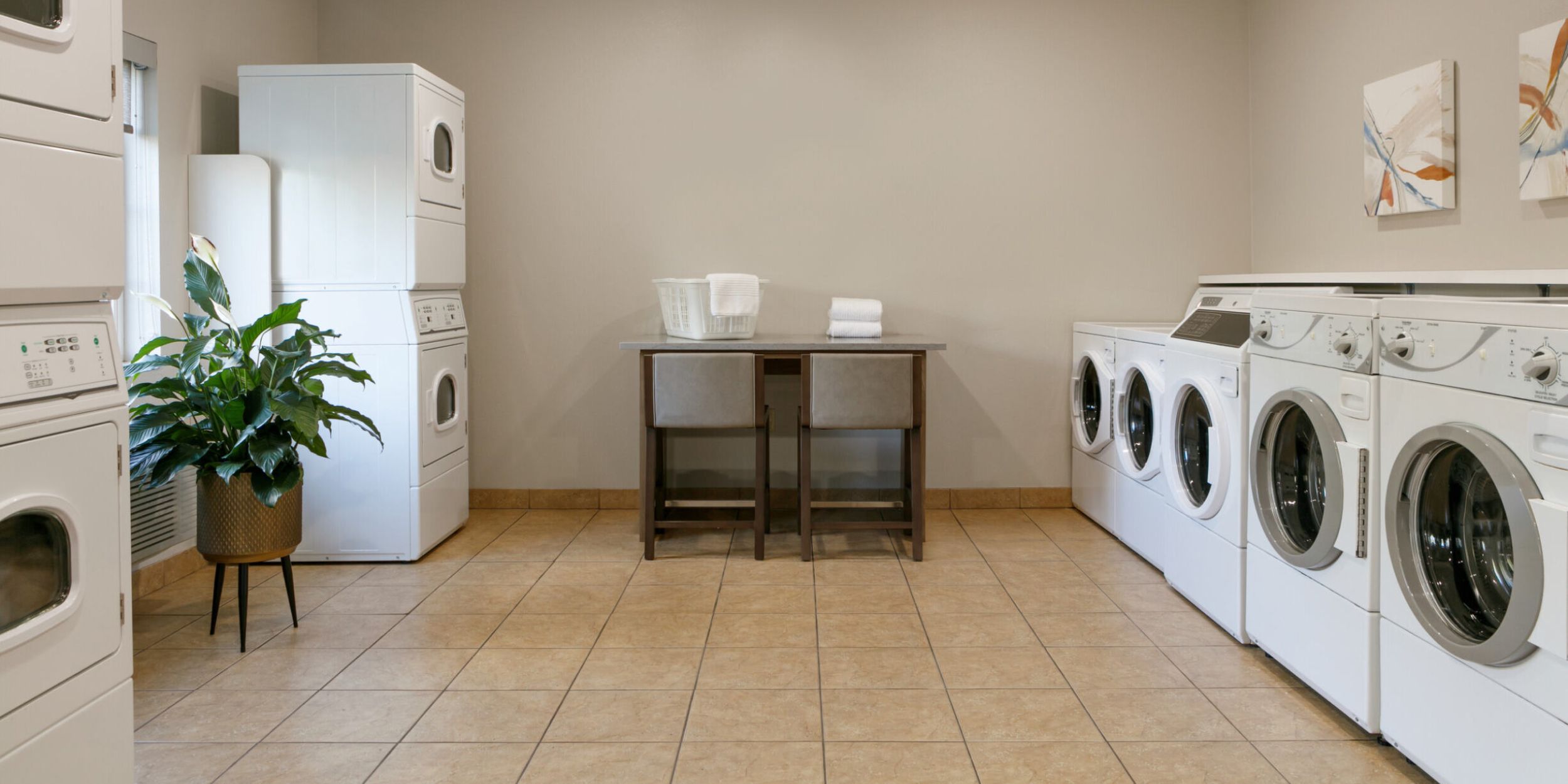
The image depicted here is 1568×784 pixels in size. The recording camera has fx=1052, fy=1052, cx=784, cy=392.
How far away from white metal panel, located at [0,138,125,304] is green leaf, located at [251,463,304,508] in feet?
3.47

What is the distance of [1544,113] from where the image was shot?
118 inches

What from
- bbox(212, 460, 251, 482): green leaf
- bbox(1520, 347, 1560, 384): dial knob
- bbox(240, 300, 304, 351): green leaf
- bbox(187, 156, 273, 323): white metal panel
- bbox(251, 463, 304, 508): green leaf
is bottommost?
bbox(251, 463, 304, 508): green leaf

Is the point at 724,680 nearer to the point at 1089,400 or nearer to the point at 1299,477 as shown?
the point at 1299,477

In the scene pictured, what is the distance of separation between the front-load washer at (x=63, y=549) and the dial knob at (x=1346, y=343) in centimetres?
258

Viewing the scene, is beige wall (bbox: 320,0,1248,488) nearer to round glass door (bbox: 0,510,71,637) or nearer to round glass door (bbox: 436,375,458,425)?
round glass door (bbox: 436,375,458,425)

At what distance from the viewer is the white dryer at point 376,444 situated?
154 inches

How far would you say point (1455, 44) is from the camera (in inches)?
134

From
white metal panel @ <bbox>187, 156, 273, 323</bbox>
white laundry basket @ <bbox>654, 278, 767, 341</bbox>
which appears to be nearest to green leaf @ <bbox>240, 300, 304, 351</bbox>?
white metal panel @ <bbox>187, 156, 273, 323</bbox>

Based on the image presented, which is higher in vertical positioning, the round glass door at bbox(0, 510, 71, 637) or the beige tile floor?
the round glass door at bbox(0, 510, 71, 637)

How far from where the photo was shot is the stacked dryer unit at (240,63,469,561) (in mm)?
3881

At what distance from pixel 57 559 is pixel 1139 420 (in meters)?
3.45

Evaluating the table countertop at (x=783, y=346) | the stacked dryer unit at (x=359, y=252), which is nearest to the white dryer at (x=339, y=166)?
the stacked dryer unit at (x=359, y=252)

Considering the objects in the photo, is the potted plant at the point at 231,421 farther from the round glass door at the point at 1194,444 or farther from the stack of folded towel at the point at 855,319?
the round glass door at the point at 1194,444

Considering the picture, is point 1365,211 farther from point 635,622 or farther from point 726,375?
point 635,622
